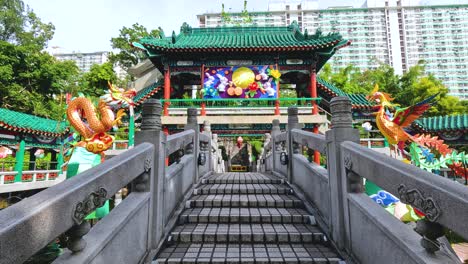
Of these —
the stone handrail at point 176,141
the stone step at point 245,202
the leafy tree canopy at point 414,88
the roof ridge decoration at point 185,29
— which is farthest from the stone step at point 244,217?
the leafy tree canopy at point 414,88

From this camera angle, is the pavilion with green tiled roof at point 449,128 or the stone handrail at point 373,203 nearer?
the stone handrail at point 373,203

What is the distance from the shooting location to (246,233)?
10.3 feet

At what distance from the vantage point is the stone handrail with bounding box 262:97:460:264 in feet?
4.90

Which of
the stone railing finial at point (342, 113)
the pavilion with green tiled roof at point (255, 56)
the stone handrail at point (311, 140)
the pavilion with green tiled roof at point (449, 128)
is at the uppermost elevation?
the pavilion with green tiled roof at point (255, 56)

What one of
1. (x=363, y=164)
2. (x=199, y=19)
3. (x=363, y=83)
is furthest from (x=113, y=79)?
(x=199, y=19)

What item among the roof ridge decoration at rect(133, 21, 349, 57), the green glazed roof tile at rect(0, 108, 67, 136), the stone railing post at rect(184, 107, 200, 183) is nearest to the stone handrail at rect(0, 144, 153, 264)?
the stone railing post at rect(184, 107, 200, 183)

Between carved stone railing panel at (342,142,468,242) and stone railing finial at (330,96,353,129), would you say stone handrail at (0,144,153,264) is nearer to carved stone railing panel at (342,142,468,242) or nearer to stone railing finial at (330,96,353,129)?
carved stone railing panel at (342,142,468,242)

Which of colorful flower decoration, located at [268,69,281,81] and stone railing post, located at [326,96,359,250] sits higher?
colorful flower decoration, located at [268,69,281,81]

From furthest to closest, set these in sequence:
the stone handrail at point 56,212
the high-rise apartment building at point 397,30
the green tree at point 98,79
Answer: the high-rise apartment building at point 397,30 < the green tree at point 98,79 < the stone handrail at point 56,212

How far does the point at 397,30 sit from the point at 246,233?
9643 centimetres

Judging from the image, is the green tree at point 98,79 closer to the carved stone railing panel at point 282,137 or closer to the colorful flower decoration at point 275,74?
the colorful flower decoration at point 275,74

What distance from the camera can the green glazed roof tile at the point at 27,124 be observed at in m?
11.1

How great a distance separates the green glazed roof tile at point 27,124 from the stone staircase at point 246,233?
11.7 m

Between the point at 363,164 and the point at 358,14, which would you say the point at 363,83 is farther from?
the point at 358,14
